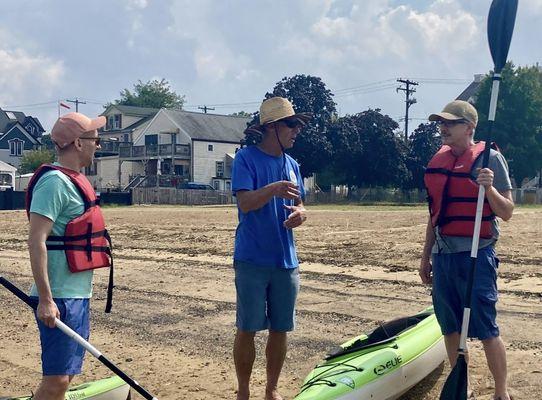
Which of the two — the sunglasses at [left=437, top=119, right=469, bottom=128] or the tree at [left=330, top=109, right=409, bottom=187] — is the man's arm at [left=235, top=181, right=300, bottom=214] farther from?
the tree at [left=330, top=109, right=409, bottom=187]

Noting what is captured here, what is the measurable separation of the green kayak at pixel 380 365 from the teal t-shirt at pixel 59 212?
178 centimetres

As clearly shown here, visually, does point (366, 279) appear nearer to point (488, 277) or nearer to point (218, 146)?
point (488, 277)

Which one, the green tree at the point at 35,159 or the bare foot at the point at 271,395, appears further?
the green tree at the point at 35,159

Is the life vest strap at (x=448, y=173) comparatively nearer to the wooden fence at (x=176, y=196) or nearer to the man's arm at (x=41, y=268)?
the man's arm at (x=41, y=268)

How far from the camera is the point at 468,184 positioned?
14.7 ft

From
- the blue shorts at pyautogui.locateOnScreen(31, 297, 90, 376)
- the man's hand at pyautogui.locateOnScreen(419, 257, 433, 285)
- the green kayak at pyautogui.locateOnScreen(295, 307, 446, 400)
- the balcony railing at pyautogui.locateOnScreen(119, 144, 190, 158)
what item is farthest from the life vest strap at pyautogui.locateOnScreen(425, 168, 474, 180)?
the balcony railing at pyautogui.locateOnScreen(119, 144, 190, 158)

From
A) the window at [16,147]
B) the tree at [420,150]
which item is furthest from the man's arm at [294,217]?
the window at [16,147]

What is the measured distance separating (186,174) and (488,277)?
191 feet

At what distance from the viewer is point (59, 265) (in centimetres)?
372

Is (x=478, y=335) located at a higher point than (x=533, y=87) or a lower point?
lower

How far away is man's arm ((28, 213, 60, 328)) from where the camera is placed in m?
3.54

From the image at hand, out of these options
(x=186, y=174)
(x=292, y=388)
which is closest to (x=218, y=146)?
(x=186, y=174)

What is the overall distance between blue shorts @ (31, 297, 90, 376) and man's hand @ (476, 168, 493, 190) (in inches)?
101

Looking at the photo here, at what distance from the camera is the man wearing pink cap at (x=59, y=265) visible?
356 centimetres
